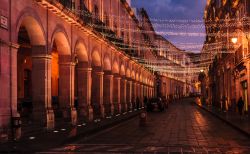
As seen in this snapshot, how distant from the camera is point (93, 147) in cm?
1482

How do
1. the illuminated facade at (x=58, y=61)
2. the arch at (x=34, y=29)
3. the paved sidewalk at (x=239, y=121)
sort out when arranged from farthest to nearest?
the paved sidewalk at (x=239, y=121) → the arch at (x=34, y=29) → the illuminated facade at (x=58, y=61)

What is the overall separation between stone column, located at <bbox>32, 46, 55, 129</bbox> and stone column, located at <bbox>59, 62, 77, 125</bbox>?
4.10 meters

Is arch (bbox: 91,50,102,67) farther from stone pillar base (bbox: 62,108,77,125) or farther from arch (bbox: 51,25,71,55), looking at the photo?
stone pillar base (bbox: 62,108,77,125)

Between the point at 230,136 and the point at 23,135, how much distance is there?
Answer: 8.91m

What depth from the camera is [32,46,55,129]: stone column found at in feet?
67.2

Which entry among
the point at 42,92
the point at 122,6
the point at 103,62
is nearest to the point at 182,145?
the point at 42,92

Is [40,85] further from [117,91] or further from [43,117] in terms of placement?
[117,91]

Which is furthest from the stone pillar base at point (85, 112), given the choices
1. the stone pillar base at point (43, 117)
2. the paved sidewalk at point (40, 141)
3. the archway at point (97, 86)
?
the stone pillar base at point (43, 117)

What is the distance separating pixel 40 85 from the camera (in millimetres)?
20656

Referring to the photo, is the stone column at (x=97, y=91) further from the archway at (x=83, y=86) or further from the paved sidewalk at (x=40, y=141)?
the paved sidewalk at (x=40, y=141)

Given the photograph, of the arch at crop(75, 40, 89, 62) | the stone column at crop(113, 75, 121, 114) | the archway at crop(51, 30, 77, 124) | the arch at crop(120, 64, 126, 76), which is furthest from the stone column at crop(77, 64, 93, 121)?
the arch at crop(120, 64, 126, 76)

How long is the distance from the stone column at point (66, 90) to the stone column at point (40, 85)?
410 cm

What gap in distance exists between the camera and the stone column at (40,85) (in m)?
20.5

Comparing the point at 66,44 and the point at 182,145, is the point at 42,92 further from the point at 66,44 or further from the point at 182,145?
the point at 182,145
